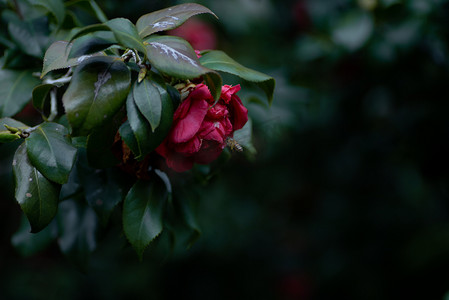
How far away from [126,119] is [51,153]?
0.12 metres

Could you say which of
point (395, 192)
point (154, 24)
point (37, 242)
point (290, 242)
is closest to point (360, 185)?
point (395, 192)

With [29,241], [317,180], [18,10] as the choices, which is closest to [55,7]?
[18,10]

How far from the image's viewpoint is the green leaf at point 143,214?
0.72 m

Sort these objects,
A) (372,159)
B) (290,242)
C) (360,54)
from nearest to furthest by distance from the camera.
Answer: (360,54) < (372,159) < (290,242)

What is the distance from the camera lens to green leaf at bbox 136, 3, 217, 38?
0.69m

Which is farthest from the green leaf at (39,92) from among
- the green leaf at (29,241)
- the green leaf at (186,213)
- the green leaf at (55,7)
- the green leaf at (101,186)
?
the green leaf at (29,241)

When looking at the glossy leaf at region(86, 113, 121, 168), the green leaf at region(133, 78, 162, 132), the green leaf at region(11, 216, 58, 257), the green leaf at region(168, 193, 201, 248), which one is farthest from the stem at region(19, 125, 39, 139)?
the green leaf at region(11, 216, 58, 257)

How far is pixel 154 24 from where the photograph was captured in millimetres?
703

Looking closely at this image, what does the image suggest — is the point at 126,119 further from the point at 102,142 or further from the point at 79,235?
the point at 79,235

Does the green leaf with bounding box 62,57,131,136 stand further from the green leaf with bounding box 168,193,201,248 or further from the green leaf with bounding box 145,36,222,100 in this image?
the green leaf with bounding box 168,193,201,248

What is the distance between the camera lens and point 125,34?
1.99ft

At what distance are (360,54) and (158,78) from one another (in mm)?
1282

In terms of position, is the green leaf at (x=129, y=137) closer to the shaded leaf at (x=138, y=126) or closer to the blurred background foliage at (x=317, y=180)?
the shaded leaf at (x=138, y=126)

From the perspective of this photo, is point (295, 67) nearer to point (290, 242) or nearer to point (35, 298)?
point (290, 242)
